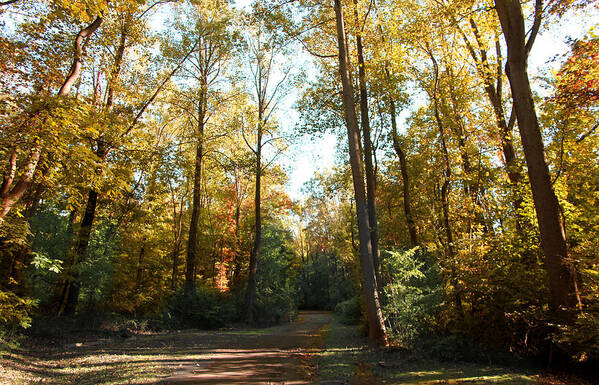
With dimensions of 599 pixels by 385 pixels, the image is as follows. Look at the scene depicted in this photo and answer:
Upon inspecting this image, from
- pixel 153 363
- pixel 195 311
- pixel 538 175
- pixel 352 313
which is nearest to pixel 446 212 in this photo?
pixel 538 175

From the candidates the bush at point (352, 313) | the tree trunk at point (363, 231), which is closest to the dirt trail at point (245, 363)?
the tree trunk at point (363, 231)

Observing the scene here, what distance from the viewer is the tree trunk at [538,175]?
6.20 meters

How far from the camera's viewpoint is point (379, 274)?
39.9 ft

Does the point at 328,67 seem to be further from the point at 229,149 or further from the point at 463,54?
the point at 229,149

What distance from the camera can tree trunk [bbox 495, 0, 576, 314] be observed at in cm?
620

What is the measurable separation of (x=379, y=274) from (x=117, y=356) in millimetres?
8711

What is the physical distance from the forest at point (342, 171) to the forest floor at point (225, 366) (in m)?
0.86

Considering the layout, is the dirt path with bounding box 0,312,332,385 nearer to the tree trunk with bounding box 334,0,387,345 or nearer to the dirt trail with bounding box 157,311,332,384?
the dirt trail with bounding box 157,311,332,384

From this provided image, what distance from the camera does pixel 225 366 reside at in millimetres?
7469

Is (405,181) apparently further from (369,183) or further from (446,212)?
(369,183)

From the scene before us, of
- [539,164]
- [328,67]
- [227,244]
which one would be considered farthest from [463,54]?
[227,244]

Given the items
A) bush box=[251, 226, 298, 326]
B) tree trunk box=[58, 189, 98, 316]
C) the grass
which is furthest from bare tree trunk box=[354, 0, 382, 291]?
tree trunk box=[58, 189, 98, 316]

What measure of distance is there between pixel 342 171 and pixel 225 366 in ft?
51.7

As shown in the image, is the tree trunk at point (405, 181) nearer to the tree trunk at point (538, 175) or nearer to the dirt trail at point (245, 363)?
the dirt trail at point (245, 363)
